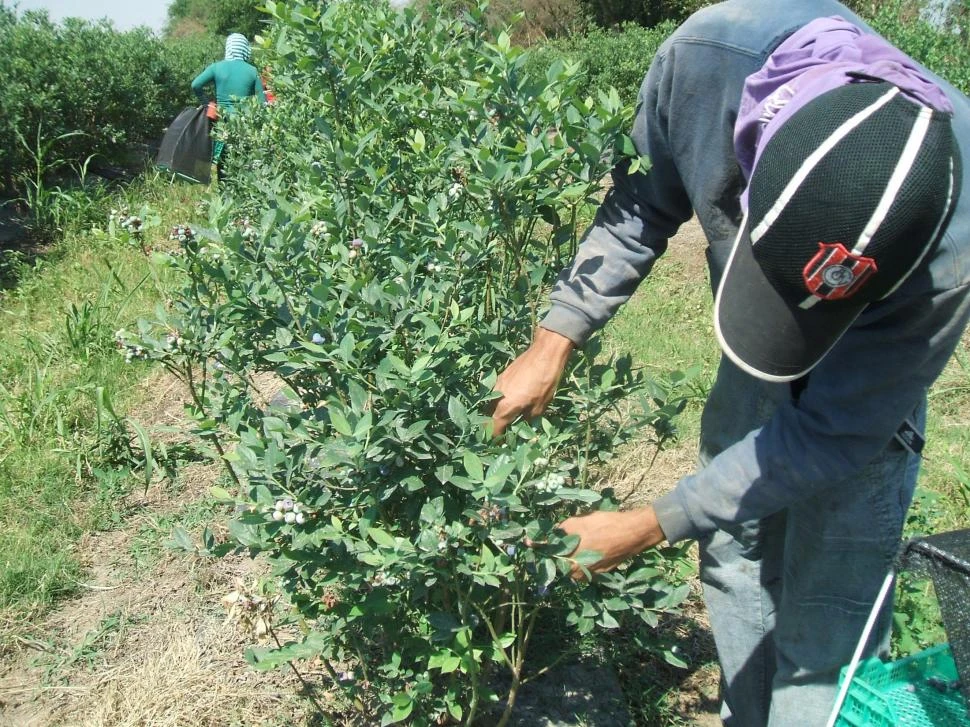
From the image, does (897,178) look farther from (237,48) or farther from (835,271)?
(237,48)

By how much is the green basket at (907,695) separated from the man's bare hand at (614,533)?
16.5 inches

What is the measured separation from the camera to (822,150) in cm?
106

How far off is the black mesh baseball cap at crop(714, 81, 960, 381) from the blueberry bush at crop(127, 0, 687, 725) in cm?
53

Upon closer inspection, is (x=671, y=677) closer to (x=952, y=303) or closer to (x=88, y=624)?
(x=952, y=303)

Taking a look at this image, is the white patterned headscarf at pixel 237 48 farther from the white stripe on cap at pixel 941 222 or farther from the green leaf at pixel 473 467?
the white stripe on cap at pixel 941 222

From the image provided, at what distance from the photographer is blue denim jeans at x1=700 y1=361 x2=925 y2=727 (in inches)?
64.5

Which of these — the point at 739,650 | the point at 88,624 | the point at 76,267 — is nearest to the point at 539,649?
the point at 739,650

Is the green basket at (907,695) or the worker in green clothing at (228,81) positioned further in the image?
the worker in green clothing at (228,81)

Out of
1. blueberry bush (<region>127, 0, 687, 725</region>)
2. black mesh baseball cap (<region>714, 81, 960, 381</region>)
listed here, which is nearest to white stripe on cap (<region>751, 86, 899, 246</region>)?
black mesh baseball cap (<region>714, 81, 960, 381</region>)

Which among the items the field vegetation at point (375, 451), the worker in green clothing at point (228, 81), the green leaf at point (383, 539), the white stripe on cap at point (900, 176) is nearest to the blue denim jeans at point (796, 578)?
the field vegetation at point (375, 451)

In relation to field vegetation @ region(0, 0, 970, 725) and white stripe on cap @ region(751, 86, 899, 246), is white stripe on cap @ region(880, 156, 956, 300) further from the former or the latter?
field vegetation @ region(0, 0, 970, 725)

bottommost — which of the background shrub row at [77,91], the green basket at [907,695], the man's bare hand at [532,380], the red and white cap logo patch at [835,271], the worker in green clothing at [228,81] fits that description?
the background shrub row at [77,91]

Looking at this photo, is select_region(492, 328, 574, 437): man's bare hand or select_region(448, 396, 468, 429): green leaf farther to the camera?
select_region(492, 328, 574, 437): man's bare hand

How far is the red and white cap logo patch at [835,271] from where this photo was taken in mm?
1080
